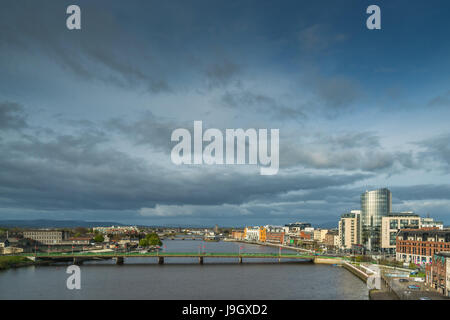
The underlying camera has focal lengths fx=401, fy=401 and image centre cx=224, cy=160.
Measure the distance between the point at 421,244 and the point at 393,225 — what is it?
63.5 ft

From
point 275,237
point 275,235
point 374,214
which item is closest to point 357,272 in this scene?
point 374,214

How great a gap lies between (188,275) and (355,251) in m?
A: 45.3

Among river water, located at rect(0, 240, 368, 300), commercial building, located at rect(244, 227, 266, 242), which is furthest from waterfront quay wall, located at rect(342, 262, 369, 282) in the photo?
commercial building, located at rect(244, 227, 266, 242)

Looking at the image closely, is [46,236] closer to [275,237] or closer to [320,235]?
[320,235]

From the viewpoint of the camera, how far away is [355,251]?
76.6 m

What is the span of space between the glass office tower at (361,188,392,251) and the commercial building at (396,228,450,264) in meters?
17.5

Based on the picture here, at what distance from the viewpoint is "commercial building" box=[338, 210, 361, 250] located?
81.4 meters

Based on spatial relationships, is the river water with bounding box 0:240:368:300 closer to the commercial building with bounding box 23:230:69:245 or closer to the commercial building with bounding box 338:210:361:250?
the commercial building with bounding box 338:210:361:250

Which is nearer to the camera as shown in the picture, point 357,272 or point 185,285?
point 185,285

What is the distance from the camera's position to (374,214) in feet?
253

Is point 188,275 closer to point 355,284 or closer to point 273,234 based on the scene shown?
point 355,284
